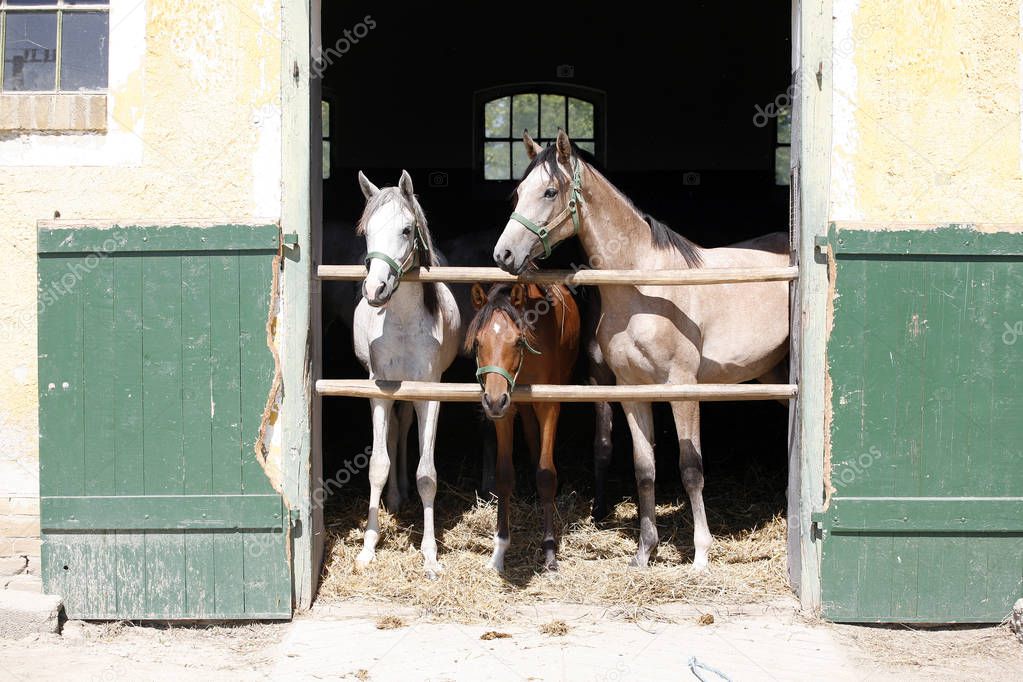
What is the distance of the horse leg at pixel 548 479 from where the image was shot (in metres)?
5.17

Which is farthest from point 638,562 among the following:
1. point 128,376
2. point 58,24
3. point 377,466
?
point 58,24

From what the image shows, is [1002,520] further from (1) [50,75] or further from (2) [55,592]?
(1) [50,75]

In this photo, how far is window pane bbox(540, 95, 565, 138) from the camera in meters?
10.6

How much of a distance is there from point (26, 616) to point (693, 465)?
315 centimetres

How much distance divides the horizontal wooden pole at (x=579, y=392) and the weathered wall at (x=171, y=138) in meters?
0.91

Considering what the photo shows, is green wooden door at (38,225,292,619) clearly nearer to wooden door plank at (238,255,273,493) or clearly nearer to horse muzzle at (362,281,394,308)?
wooden door plank at (238,255,273,493)

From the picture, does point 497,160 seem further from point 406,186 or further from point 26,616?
point 26,616

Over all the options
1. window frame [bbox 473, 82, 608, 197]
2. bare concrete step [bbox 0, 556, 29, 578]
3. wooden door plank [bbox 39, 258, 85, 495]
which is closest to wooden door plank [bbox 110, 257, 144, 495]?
wooden door plank [bbox 39, 258, 85, 495]

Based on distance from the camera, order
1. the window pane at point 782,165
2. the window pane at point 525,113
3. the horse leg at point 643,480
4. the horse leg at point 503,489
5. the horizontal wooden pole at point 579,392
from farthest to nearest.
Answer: the window pane at point 782,165
the window pane at point 525,113
the horse leg at point 643,480
the horse leg at point 503,489
the horizontal wooden pole at point 579,392

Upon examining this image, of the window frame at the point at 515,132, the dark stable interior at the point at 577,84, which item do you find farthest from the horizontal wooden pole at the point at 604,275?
the window frame at the point at 515,132

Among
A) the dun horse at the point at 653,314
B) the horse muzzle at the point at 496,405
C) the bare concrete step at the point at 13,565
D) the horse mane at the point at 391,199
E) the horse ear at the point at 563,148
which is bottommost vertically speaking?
the bare concrete step at the point at 13,565

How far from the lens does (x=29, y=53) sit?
475 centimetres

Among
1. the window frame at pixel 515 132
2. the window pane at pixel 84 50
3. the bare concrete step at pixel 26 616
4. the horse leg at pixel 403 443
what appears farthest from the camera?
the window frame at pixel 515 132

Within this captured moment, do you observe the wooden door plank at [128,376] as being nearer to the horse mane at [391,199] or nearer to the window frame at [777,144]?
the horse mane at [391,199]
